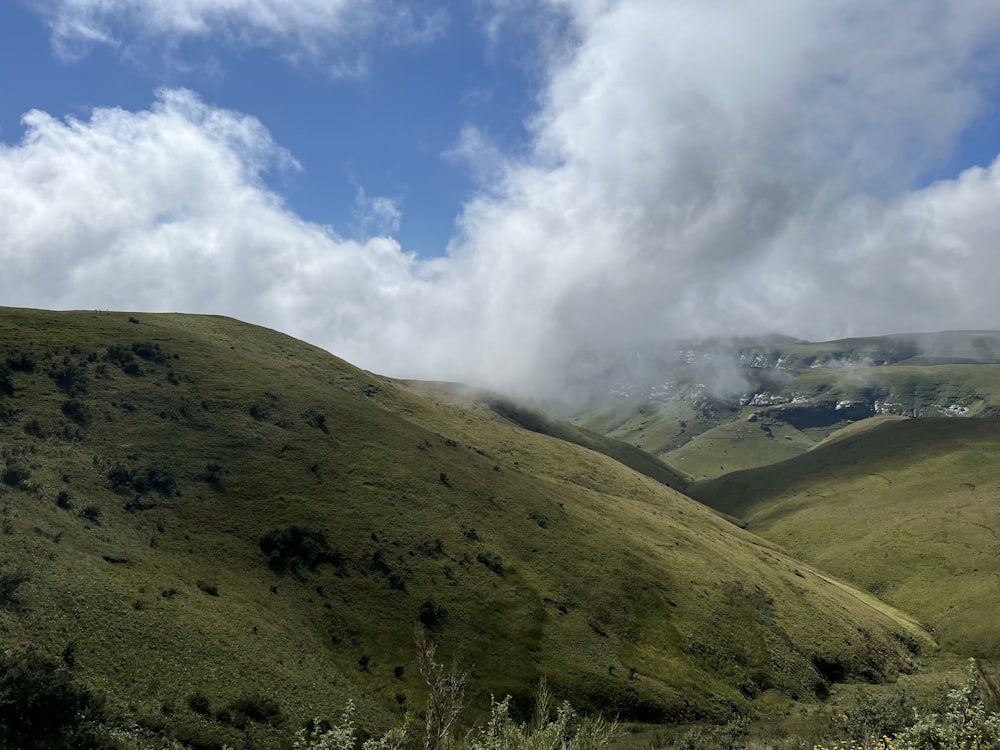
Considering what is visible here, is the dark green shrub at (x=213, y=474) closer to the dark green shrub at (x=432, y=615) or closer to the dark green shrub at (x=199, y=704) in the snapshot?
the dark green shrub at (x=432, y=615)

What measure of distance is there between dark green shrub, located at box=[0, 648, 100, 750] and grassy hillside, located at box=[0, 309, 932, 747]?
8.54 ft

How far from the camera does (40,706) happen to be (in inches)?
1206

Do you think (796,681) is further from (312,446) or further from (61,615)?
(61,615)

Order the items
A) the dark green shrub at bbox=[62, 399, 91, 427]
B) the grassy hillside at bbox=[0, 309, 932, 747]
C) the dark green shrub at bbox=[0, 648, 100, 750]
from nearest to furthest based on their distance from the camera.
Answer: the dark green shrub at bbox=[0, 648, 100, 750] < the grassy hillside at bbox=[0, 309, 932, 747] < the dark green shrub at bbox=[62, 399, 91, 427]

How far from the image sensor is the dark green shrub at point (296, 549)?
63156 millimetres

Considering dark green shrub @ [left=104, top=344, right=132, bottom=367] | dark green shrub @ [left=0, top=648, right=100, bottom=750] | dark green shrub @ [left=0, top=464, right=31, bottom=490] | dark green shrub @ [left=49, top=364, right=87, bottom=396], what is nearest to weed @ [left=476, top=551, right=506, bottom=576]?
dark green shrub @ [left=0, top=464, right=31, bottom=490]

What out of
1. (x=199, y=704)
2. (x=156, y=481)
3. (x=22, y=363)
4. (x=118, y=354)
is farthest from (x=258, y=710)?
(x=118, y=354)

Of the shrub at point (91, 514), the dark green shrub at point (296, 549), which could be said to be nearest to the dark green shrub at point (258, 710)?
the dark green shrub at point (296, 549)

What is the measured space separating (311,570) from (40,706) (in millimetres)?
33733

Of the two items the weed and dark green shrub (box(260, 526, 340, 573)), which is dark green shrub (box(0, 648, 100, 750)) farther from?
the weed

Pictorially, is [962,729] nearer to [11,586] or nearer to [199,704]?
[199,704]

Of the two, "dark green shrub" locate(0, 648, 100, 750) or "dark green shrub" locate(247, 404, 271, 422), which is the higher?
"dark green shrub" locate(247, 404, 271, 422)

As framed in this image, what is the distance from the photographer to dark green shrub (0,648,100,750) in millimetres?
29109

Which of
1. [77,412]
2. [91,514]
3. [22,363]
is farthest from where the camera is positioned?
[22,363]
